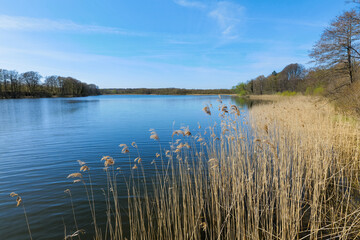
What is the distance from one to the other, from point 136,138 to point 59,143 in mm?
3862

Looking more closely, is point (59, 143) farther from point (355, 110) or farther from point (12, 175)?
point (355, 110)

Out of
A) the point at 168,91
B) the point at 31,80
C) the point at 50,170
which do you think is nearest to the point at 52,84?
the point at 31,80

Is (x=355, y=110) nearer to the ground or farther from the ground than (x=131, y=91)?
nearer to the ground

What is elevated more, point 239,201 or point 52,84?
point 52,84

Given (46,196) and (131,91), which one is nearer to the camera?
(46,196)

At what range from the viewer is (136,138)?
34.4 feet

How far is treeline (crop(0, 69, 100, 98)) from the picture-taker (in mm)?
55375

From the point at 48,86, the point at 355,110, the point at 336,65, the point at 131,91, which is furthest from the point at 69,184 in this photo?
the point at 131,91

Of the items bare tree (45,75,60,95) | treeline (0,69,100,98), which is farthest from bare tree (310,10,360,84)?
bare tree (45,75,60,95)

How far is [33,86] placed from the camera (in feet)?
204

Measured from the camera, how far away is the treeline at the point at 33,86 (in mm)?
55375

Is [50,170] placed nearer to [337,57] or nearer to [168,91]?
[337,57]

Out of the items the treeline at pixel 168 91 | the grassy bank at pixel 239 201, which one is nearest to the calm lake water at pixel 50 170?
the grassy bank at pixel 239 201

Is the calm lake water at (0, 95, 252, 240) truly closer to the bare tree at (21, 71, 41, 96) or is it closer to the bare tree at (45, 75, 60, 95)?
the bare tree at (21, 71, 41, 96)
